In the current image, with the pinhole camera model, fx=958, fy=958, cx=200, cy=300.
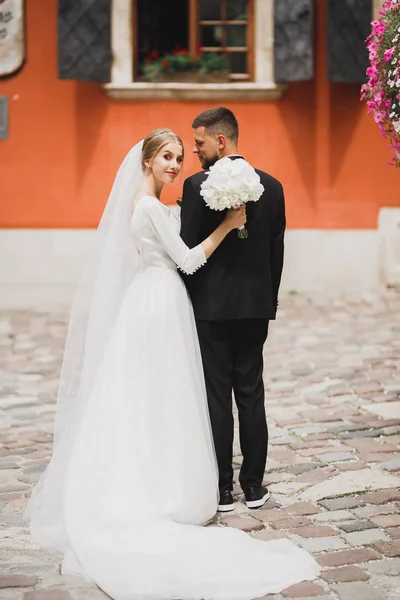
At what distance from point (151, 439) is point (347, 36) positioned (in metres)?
7.23

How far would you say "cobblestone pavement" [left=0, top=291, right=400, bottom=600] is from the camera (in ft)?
12.1

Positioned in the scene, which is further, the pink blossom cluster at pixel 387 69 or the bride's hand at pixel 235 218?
the pink blossom cluster at pixel 387 69

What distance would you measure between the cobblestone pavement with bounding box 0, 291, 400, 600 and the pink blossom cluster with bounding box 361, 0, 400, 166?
1722 mm

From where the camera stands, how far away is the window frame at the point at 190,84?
410 inches

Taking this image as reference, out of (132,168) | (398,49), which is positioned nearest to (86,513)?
(132,168)

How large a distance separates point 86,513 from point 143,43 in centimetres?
767

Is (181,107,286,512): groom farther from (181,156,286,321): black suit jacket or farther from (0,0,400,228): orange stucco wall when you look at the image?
(0,0,400,228): orange stucco wall

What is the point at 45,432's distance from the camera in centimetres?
591

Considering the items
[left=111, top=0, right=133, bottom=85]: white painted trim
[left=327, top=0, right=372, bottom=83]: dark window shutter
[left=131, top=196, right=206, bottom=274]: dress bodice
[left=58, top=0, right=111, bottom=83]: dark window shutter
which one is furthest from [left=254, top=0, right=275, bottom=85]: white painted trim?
[left=131, top=196, right=206, bottom=274]: dress bodice

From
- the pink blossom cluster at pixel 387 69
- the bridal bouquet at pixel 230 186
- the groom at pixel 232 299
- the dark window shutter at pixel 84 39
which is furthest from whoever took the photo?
the dark window shutter at pixel 84 39

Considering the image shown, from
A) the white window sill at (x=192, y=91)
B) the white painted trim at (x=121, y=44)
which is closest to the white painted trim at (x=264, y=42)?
the white window sill at (x=192, y=91)

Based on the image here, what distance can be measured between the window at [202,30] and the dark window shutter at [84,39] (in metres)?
0.63

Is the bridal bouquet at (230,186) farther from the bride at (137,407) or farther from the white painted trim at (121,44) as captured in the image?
the white painted trim at (121,44)

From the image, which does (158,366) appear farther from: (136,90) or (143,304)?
(136,90)
